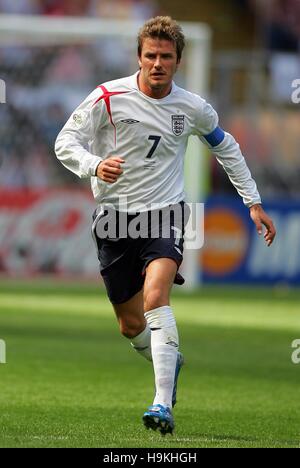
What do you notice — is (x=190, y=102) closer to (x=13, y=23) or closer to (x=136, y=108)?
(x=136, y=108)

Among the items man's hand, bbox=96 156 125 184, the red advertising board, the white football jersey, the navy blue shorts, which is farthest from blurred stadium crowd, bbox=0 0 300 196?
man's hand, bbox=96 156 125 184

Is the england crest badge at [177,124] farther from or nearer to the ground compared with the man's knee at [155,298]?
farther from the ground

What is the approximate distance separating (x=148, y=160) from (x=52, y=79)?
15.0 meters

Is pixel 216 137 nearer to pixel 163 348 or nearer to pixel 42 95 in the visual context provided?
pixel 163 348

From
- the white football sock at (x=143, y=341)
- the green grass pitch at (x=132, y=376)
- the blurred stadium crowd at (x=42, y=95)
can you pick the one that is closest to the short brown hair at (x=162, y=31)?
the white football sock at (x=143, y=341)

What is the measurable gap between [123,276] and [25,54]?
14.9m

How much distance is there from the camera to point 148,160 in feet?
26.3

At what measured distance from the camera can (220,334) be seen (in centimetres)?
1508

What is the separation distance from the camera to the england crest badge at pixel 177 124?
809 cm

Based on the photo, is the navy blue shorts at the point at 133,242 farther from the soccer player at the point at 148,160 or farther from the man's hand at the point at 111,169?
the man's hand at the point at 111,169

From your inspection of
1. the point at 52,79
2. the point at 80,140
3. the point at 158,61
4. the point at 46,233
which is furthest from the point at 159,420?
the point at 52,79

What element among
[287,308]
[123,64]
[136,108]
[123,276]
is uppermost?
[123,64]

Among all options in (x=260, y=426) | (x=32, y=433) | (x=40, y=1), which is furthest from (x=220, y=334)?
(x=40, y=1)

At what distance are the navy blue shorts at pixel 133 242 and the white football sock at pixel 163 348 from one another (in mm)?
442
